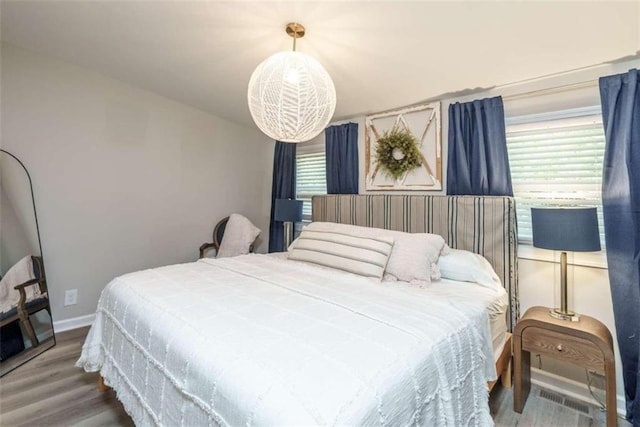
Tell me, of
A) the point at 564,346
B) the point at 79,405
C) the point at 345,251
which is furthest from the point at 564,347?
the point at 79,405

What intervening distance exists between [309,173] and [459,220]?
2017mm

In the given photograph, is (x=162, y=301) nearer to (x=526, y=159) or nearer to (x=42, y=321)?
(x=42, y=321)

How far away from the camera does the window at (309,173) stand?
12.2 feet

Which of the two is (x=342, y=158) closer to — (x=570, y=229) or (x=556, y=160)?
(x=556, y=160)

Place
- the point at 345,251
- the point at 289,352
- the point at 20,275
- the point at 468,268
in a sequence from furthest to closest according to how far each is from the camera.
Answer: the point at 20,275 → the point at 345,251 → the point at 468,268 → the point at 289,352

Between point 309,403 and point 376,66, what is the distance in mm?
2211

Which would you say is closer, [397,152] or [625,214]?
[625,214]

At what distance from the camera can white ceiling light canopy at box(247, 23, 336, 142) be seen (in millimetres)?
1649

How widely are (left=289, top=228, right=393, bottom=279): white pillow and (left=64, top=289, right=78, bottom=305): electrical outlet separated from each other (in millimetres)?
2109

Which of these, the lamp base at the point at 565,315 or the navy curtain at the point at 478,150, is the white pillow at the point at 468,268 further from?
the navy curtain at the point at 478,150

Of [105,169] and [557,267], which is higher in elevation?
[105,169]

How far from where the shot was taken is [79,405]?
179 centimetres

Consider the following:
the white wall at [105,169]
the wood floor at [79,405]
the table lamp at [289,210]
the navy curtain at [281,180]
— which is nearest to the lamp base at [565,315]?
the wood floor at [79,405]

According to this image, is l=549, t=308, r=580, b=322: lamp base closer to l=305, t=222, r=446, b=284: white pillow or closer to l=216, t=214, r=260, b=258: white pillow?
l=305, t=222, r=446, b=284: white pillow
